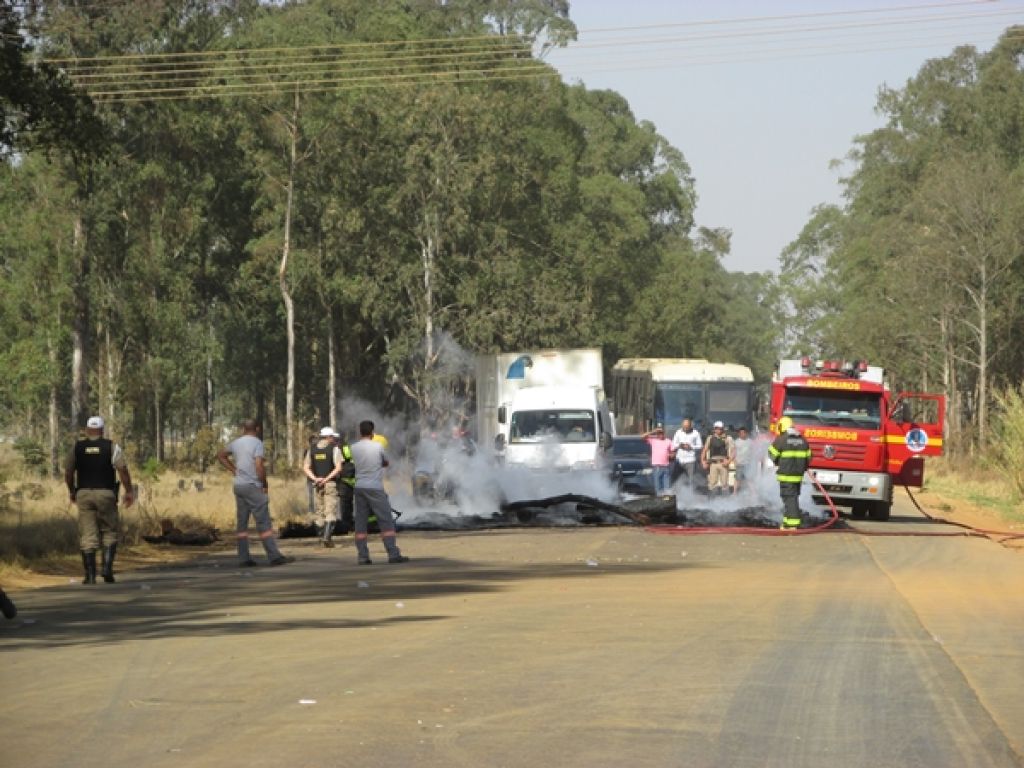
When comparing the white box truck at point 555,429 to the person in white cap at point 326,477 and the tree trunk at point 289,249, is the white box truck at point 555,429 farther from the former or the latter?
the tree trunk at point 289,249

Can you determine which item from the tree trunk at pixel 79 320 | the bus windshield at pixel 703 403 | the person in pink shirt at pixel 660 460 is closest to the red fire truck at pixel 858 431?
the person in pink shirt at pixel 660 460

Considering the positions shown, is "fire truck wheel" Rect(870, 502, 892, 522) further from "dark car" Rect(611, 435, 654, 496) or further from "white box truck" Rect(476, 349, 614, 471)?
"white box truck" Rect(476, 349, 614, 471)

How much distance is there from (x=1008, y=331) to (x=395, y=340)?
2340 cm

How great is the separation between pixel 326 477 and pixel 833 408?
42.8 feet

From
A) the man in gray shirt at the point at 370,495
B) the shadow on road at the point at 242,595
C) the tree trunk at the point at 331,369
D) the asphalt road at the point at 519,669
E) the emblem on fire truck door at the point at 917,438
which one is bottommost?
the asphalt road at the point at 519,669

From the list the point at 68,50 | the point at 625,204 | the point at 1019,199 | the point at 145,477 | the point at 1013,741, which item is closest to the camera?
the point at 1013,741

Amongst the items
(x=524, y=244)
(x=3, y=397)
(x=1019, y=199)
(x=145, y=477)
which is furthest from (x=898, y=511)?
(x=3, y=397)

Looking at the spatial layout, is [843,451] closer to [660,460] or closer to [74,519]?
[660,460]

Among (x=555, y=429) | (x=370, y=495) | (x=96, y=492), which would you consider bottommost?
(x=370, y=495)

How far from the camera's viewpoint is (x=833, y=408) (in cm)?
3622

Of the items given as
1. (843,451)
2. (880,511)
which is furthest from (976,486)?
(843,451)

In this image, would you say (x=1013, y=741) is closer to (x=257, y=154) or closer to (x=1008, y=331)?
(x=257, y=154)

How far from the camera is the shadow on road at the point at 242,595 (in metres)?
15.2

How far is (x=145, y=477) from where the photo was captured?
150ft
